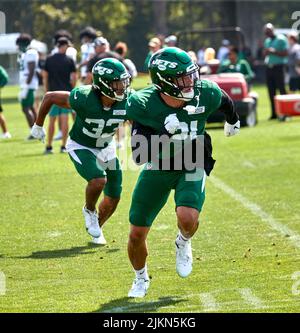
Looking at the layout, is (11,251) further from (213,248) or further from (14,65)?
(14,65)

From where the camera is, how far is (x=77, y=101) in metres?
9.28

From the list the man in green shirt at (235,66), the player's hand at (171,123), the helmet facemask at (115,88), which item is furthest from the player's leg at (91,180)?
the man in green shirt at (235,66)

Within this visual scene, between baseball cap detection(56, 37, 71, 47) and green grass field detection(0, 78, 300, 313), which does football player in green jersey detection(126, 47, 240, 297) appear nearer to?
green grass field detection(0, 78, 300, 313)

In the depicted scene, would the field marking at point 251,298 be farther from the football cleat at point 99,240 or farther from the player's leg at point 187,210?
the football cleat at point 99,240

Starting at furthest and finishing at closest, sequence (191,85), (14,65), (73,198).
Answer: (14,65) < (73,198) < (191,85)

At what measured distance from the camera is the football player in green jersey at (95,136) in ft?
30.5

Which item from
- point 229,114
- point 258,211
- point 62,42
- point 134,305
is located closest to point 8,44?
point 62,42

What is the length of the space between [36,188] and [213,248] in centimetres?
481

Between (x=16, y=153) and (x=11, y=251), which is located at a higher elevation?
(x=11, y=251)

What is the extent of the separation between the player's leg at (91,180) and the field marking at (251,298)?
244cm

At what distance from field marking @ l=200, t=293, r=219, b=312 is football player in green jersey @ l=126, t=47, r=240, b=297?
416mm

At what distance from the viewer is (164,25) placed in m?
47.0

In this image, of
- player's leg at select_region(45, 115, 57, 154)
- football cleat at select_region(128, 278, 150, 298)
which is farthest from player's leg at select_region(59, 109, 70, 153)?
football cleat at select_region(128, 278, 150, 298)
